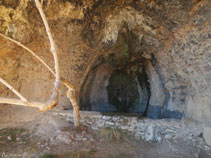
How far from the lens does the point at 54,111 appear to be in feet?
11.8

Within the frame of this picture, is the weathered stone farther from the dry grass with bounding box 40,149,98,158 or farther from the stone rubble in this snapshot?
the dry grass with bounding box 40,149,98,158

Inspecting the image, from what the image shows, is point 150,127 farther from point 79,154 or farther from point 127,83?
point 127,83

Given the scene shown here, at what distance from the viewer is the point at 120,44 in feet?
13.8

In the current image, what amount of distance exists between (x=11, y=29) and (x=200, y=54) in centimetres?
381

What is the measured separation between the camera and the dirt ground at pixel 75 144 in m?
2.53

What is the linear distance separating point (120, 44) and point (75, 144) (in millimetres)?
2740

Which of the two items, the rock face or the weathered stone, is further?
the rock face

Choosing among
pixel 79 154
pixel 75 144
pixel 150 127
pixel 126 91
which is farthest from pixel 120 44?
pixel 79 154

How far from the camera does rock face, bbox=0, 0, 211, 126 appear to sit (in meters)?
2.90

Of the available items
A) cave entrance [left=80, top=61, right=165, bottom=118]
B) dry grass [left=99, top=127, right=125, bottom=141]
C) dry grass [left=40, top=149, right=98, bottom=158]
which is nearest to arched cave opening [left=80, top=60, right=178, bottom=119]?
cave entrance [left=80, top=61, right=165, bottom=118]

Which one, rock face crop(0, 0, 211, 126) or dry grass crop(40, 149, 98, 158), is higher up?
rock face crop(0, 0, 211, 126)

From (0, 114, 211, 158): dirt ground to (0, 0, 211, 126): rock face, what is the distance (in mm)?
688

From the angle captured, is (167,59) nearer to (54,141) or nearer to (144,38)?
(144,38)

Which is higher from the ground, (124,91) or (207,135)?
(124,91)
